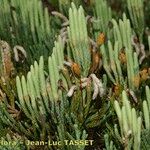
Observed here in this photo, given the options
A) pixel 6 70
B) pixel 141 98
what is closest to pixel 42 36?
pixel 6 70

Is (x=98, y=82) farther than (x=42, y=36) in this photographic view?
No

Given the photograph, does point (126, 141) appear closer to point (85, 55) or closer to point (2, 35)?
point (85, 55)

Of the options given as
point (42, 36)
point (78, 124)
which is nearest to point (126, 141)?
point (78, 124)

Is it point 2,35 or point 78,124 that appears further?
point 2,35

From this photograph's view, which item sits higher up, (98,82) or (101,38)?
(101,38)

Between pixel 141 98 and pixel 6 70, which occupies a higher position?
pixel 6 70

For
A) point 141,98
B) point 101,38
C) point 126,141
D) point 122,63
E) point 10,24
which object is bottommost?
point 126,141

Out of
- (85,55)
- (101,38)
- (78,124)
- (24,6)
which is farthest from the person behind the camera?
(24,6)

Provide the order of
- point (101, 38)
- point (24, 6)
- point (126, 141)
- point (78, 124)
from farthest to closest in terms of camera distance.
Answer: point (24, 6) < point (101, 38) < point (78, 124) < point (126, 141)

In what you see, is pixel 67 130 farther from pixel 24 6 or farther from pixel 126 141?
pixel 24 6
